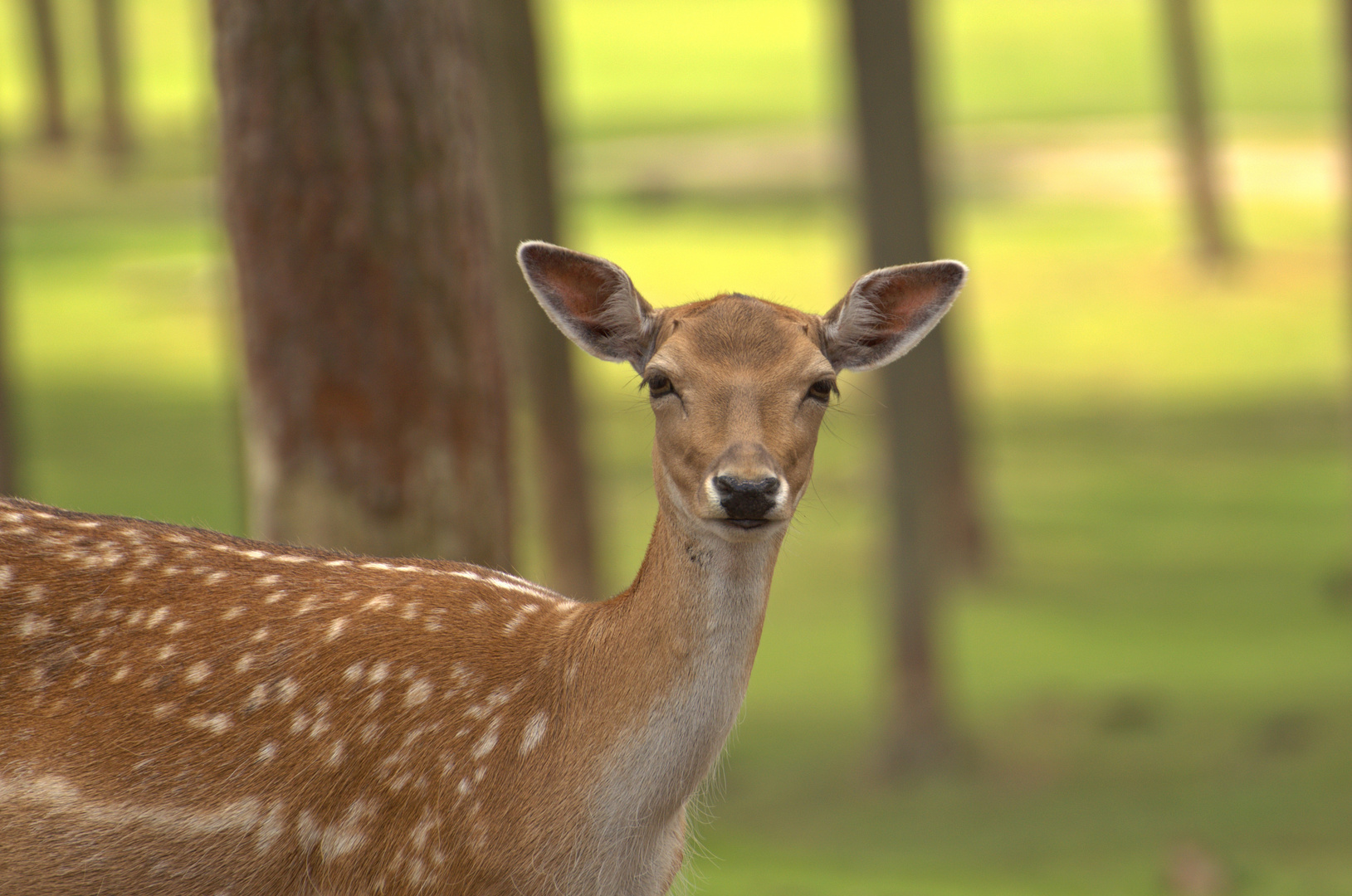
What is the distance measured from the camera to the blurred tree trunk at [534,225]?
17.0 m

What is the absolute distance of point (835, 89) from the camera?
49.8 meters

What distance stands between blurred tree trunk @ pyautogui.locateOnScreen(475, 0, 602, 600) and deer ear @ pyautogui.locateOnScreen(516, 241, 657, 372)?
1186cm

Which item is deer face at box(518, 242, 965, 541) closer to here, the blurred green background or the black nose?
the black nose

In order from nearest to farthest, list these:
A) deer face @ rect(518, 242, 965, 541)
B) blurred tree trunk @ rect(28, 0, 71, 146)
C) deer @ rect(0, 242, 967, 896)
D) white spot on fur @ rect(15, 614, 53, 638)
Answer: deer face @ rect(518, 242, 965, 541) → deer @ rect(0, 242, 967, 896) → white spot on fur @ rect(15, 614, 53, 638) → blurred tree trunk @ rect(28, 0, 71, 146)

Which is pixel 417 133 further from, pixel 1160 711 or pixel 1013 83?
pixel 1013 83

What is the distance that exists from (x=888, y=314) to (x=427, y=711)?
1.84 meters

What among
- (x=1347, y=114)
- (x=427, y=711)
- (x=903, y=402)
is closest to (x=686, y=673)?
(x=427, y=711)

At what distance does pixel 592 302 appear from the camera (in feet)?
16.7

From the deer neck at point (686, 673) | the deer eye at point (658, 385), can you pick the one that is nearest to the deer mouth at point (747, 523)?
the deer neck at point (686, 673)

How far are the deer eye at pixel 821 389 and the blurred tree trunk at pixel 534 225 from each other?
12.2 meters

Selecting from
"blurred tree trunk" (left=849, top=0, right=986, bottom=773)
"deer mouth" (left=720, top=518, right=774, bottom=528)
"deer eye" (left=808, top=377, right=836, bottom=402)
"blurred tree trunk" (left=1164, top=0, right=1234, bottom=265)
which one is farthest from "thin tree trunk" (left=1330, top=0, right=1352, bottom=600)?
"deer mouth" (left=720, top=518, right=774, bottom=528)

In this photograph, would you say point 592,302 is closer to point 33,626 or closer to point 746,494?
point 746,494

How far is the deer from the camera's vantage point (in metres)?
4.72

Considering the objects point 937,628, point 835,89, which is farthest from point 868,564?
point 835,89
